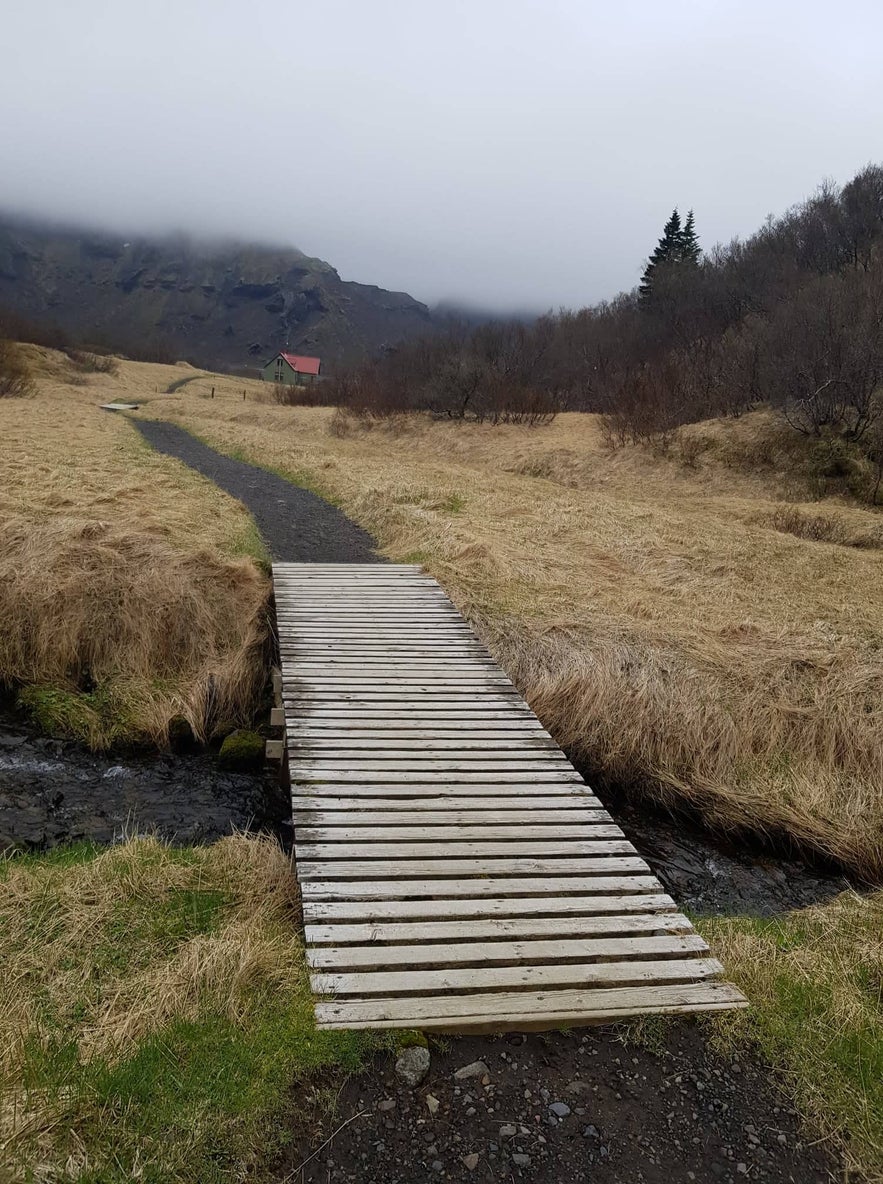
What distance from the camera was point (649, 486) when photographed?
906 inches

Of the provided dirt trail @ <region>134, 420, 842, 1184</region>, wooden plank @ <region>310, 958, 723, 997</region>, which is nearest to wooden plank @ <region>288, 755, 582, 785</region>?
wooden plank @ <region>310, 958, 723, 997</region>

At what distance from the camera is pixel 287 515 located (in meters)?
15.4

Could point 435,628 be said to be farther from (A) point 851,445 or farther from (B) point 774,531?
(A) point 851,445

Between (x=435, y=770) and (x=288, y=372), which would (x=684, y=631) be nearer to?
(x=435, y=770)

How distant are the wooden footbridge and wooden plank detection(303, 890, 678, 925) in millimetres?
12

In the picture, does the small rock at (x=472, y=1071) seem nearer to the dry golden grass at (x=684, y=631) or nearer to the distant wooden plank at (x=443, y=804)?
the distant wooden plank at (x=443, y=804)

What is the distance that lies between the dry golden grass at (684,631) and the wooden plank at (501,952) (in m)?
3.41

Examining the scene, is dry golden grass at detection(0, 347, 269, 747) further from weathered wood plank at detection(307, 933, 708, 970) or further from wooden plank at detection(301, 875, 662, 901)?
weathered wood plank at detection(307, 933, 708, 970)

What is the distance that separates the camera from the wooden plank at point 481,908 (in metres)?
4.18

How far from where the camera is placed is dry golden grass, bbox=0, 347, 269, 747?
8.38 meters

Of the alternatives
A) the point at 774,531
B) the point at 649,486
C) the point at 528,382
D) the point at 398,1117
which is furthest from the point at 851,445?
the point at 398,1117

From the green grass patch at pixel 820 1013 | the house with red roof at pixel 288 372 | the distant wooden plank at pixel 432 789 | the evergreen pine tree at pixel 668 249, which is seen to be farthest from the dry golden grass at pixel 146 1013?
the house with red roof at pixel 288 372

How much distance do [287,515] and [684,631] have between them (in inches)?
358

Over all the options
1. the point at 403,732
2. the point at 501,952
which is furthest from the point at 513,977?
the point at 403,732
